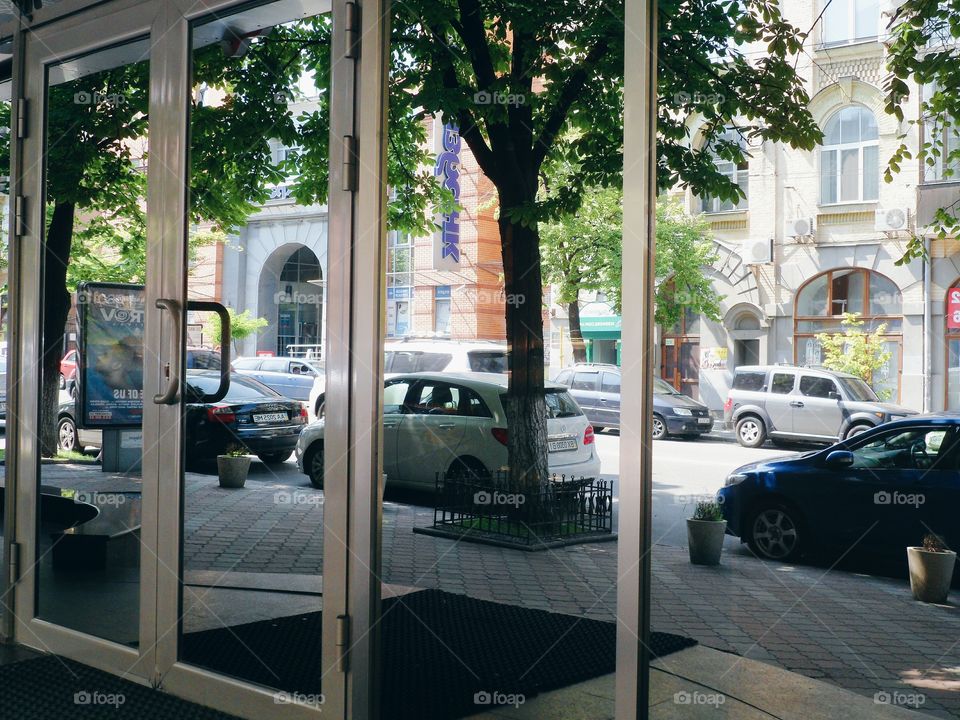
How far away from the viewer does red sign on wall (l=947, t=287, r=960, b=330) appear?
718 cm

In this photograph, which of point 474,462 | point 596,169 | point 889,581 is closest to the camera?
point 596,169

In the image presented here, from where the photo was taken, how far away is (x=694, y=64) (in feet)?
16.5

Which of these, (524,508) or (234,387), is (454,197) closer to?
(524,508)

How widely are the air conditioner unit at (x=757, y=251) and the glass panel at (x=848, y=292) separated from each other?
810 mm

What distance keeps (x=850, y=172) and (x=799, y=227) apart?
0.61 meters

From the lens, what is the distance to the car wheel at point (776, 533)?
677 centimetres

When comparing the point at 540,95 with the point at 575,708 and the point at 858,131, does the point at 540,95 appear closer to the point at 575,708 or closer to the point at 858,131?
the point at 858,131

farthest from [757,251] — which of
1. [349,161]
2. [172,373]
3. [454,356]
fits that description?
[172,373]

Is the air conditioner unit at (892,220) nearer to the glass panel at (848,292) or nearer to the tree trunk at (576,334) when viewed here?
the glass panel at (848,292)

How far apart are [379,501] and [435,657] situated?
4.60 ft

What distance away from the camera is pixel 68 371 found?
4715 millimetres

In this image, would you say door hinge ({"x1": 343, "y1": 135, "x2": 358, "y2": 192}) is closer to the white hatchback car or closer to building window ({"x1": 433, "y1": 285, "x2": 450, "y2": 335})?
building window ({"x1": 433, "y1": 285, "x2": 450, "y2": 335})

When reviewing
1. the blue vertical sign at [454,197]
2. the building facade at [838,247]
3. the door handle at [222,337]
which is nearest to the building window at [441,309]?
the blue vertical sign at [454,197]

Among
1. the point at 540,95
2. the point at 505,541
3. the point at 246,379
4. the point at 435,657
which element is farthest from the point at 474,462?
the point at 246,379
